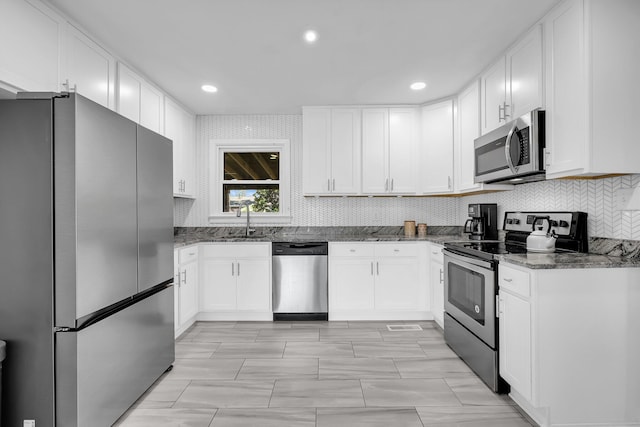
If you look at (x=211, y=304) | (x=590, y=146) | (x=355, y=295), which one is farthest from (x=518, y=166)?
(x=211, y=304)

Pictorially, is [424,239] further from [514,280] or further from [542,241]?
[514,280]

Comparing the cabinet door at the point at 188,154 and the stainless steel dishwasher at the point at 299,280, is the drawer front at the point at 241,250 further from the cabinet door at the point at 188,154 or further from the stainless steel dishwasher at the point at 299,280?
the cabinet door at the point at 188,154

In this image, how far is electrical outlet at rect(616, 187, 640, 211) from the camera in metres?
2.07

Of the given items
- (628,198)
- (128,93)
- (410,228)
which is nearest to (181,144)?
(128,93)

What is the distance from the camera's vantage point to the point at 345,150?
164 inches

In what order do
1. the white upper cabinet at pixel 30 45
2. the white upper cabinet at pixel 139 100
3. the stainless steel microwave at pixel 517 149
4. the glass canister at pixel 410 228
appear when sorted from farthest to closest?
the glass canister at pixel 410 228 → the white upper cabinet at pixel 139 100 → the stainless steel microwave at pixel 517 149 → the white upper cabinet at pixel 30 45

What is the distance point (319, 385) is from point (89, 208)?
5.90ft

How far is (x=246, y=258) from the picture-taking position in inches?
157

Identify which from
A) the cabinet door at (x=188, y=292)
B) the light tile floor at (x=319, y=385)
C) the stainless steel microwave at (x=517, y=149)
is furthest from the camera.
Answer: the cabinet door at (x=188, y=292)

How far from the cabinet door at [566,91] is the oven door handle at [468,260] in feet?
2.28

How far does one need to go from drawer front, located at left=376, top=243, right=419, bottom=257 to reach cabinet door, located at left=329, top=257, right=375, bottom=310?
0.15m

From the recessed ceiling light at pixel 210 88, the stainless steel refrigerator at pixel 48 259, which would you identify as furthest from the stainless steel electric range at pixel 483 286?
the recessed ceiling light at pixel 210 88

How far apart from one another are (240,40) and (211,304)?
2720 millimetres

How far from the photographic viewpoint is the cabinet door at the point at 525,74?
2346 millimetres
